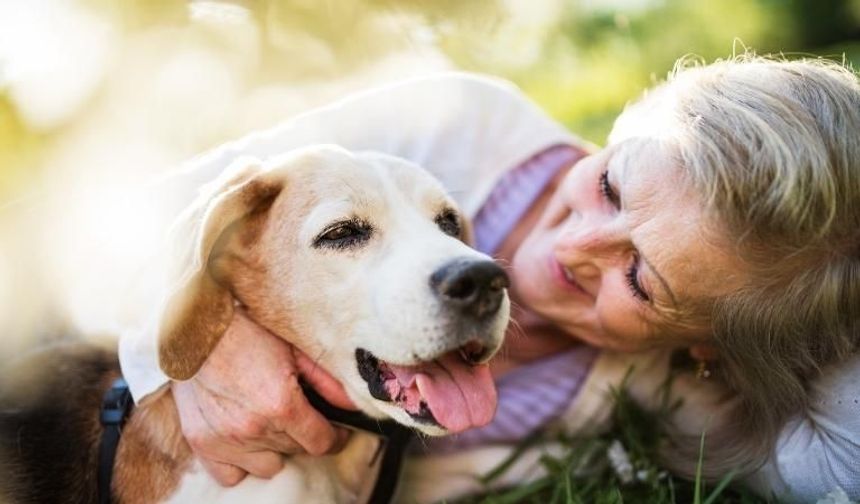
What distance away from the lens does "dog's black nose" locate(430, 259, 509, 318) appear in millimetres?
2688

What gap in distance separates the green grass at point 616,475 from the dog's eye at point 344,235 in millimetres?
1186

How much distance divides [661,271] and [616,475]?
929 millimetres

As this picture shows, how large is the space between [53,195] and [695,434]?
2853 mm

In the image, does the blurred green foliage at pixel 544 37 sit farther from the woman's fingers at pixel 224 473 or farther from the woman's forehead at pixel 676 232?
the woman's fingers at pixel 224 473

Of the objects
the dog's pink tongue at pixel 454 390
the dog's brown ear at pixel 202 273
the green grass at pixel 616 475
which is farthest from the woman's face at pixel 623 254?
the dog's brown ear at pixel 202 273

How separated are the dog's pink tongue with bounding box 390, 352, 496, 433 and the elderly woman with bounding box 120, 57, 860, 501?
371 mm

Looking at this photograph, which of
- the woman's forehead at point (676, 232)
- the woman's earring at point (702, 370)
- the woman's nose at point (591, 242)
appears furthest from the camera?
the woman's earring at point (702, 370)

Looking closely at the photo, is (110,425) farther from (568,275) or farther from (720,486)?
(720,486)

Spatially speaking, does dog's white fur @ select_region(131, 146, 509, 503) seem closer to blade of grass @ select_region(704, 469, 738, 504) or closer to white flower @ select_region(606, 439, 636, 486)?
blade of grass @ select_region(704, 469, 738, 504)

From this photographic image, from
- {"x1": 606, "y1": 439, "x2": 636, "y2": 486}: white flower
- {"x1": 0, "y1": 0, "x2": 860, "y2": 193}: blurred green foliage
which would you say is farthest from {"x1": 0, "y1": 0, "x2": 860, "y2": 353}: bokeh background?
{"x1": 606, "y1": 439, "x2": 636, "y2": 486}: white flower

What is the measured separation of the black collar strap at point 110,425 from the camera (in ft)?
10.3

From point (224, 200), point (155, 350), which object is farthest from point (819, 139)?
point (155, 350)

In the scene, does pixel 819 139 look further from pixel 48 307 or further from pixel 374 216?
pixel 48 307

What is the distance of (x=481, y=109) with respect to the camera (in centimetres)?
426
